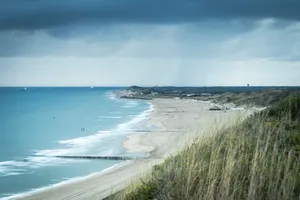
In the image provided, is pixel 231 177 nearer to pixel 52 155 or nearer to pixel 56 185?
pixel 56 185

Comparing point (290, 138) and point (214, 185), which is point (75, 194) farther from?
point (214, 185)

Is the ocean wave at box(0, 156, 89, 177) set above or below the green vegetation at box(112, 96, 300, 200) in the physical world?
below

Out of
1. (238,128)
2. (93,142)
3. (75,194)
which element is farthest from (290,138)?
(93,142)

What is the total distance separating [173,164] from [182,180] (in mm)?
1203

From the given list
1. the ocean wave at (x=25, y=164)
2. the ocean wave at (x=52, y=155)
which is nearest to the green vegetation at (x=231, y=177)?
the ocean wave at (x=25, y=164)

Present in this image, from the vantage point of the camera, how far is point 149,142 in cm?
3153

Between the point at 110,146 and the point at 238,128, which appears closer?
the point at 238,128

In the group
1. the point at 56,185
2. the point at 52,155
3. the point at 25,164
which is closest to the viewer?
the point at 56,185

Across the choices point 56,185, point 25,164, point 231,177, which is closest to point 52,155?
point 25,164

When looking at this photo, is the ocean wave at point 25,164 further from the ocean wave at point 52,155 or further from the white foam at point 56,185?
the white foam at point 56,185

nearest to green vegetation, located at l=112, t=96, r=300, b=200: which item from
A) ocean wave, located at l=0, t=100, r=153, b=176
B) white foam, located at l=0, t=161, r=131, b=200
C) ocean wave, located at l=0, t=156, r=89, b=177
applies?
white foam, located at l=0, t=161, r=131, b=200

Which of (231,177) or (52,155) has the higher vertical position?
(231,177)

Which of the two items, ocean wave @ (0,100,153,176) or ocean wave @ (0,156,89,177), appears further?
ocean wave @ (0,100,153,176)

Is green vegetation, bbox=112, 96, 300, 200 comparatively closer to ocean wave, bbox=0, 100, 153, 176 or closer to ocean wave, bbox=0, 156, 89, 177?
ocean wave, bbox=0, 156, 89, 177
